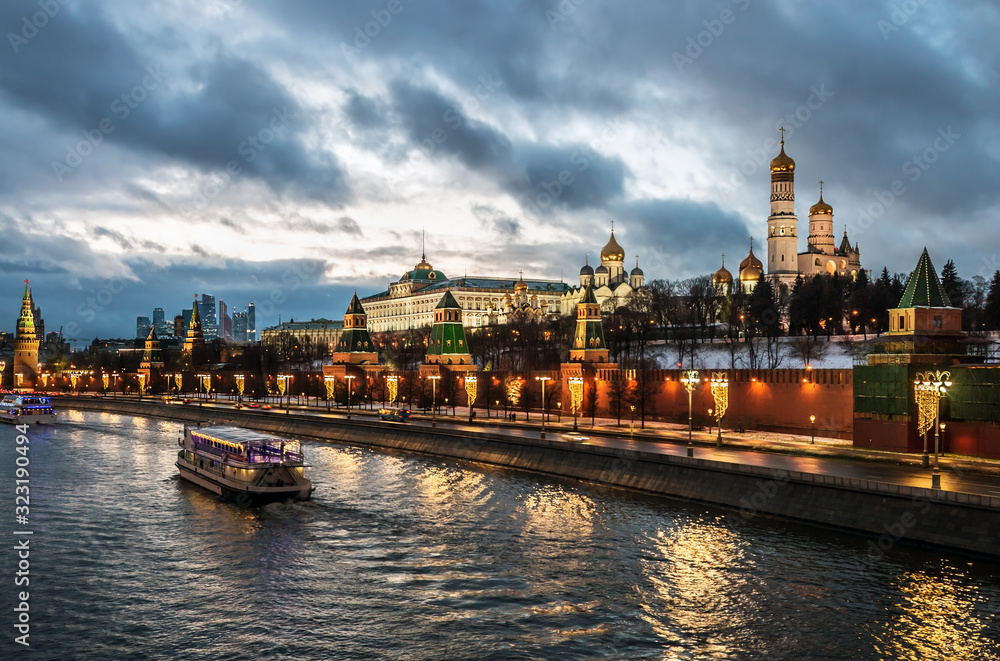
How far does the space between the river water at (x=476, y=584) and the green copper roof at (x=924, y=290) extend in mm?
14918

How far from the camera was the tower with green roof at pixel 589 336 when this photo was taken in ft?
224

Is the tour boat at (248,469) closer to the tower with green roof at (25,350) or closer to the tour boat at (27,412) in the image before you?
the tour boat at (27,412)

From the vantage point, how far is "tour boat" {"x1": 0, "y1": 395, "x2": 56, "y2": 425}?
7506 cm

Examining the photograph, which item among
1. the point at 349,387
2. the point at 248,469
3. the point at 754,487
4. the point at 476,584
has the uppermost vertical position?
the point at 349,387

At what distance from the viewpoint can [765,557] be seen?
2645cm

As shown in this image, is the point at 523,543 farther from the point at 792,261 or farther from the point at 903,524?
the point at 792,261

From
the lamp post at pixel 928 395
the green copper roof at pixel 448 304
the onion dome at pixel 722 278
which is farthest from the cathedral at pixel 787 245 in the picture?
the lamp post at pixel 928 395

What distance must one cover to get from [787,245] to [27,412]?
328 feet

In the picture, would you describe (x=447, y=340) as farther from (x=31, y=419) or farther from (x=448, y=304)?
(x=31, y=419)

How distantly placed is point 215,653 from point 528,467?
2489 cm

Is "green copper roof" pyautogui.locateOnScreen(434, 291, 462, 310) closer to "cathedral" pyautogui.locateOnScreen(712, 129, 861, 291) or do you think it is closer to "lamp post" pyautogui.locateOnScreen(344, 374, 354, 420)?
"lamp post" pyautogui.locateOnScreen(344, 374, 354, 420)

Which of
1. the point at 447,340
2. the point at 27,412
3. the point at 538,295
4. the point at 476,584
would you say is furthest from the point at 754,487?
the point at 538,295

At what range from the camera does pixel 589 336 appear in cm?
6925

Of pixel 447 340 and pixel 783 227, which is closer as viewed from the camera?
pixel 447 340
